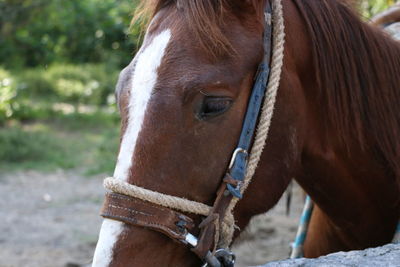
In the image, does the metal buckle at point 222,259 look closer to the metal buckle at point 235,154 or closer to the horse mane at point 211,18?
the metal buckle at point 235,154

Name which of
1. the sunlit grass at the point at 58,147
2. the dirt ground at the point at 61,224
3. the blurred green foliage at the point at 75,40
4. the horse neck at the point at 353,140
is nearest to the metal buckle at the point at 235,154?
the horse neck at the point at 353,140

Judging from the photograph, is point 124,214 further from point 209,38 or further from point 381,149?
point 381,149

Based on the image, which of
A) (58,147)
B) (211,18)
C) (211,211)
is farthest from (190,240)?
(58,147)

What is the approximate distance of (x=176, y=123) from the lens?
164 centimetres

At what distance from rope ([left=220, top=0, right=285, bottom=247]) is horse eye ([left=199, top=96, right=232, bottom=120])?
16 cm

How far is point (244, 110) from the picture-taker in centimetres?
178

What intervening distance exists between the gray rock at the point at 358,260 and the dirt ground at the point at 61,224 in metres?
2.17

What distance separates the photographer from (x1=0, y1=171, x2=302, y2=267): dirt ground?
15.2 feet

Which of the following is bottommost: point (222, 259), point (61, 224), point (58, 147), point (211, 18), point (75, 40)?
point (61, 224)

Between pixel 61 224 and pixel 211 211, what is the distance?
13.2ft

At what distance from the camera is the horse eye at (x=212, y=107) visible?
1686 mm

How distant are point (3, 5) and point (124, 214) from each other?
6.01 meters

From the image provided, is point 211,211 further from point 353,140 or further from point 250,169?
point 353,140

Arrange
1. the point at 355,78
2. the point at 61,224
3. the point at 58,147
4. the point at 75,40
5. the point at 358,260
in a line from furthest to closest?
the point at 75,40
the point at 58,147
the point at 61,224
the point at 355,78
the point at 358,260
